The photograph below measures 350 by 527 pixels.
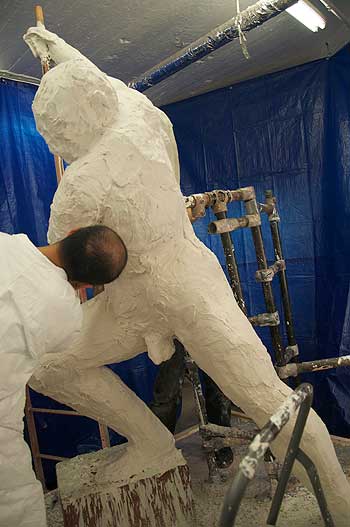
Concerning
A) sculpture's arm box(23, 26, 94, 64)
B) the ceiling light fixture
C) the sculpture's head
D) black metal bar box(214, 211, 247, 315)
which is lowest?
black metal bar box(214, 211, 247, 315)

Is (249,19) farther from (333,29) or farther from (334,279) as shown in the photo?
(334,279)

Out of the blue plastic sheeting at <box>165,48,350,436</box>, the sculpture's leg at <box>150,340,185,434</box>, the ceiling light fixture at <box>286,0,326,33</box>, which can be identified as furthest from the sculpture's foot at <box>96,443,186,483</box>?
the ceiling light fixture at <box>286,0,326,33</box>

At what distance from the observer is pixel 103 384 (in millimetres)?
1807

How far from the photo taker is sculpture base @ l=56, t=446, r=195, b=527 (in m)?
1.73

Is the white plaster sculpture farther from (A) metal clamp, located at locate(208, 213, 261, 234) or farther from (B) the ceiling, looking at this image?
(B) the ceiling

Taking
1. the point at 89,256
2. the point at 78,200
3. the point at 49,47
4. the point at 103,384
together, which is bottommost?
the point at 103,384

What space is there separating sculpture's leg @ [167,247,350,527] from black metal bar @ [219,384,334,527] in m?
0.45

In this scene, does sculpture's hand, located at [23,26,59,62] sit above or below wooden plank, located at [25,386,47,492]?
above

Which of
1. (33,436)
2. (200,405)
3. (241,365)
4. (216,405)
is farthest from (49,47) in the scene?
(33,436)

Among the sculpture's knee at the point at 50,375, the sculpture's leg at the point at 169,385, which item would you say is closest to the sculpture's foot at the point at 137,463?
the sculpture's knee at the point at 50,375

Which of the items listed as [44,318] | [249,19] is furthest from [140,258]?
[249,19]

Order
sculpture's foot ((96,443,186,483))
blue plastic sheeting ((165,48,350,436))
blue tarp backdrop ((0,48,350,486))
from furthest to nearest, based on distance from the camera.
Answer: blue plastic sheeting ((165,48,350,436)) → blue tarp backdrop ((0,48,350,486)) → sculpture's foot ((96,443,186,483))

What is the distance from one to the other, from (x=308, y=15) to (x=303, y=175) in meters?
0.97

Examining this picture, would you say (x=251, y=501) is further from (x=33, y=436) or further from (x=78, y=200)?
(x=78, y=200)
